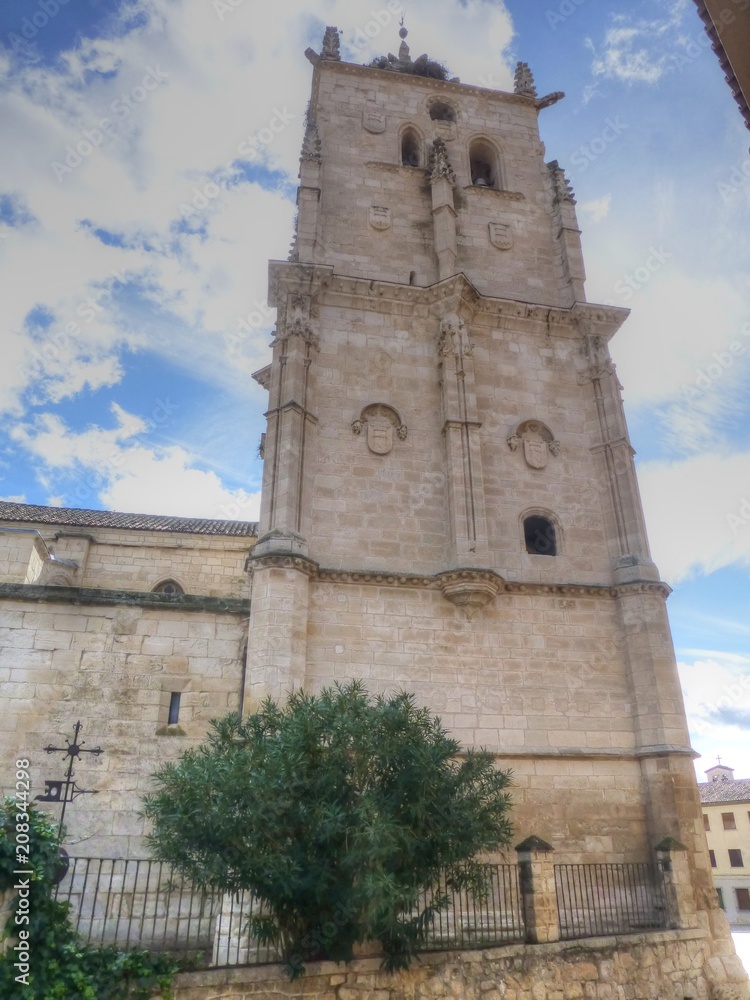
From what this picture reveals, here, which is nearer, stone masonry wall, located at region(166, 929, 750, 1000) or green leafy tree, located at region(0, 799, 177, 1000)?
green leafy tree, located at region(0, 799, 177, 1000)

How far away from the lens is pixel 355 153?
19.0 meters

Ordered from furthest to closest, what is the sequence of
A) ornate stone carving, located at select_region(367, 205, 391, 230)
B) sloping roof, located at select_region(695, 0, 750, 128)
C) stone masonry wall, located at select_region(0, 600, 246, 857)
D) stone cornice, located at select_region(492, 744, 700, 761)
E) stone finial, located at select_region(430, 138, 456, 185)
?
stone finial, located at select_region(430, 138, 456, 185), ornate stone carving, located at select_region(367, 205, 391, 230), stone cornice, located at select_region(492, 744, 700, 761), stone masonry wall, located at select_region(0, 600, 246, 857), sloping roof, located at select_region(695, 0, 750, 128)

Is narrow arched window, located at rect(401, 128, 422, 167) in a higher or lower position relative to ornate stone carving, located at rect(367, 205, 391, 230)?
higher

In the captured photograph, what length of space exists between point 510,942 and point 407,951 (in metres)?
2.07

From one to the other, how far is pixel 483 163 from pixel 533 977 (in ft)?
67.9

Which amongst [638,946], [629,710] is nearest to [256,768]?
[638,946]

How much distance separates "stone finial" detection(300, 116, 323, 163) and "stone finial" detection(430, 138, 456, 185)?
3120mm

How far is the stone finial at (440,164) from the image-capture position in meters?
18.4

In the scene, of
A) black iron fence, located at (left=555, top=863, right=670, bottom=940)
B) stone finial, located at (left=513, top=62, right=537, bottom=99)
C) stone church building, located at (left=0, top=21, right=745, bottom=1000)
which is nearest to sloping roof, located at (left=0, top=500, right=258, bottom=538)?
stone church building, located at (left=0, top=21, right=745, bottom=1000)

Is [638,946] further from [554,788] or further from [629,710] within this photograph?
[629,710]

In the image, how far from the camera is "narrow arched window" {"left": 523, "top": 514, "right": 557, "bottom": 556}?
14.7 metres

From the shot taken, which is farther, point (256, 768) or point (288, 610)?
point (288, 610)

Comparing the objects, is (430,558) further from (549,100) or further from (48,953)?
(549,100)

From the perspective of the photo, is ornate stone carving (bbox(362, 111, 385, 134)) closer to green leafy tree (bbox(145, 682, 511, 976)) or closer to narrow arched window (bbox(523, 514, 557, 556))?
narrow arched window (bbox(523, 514, 557, 556))
